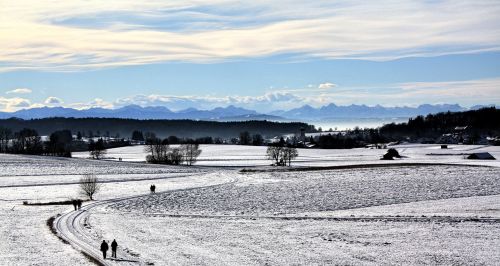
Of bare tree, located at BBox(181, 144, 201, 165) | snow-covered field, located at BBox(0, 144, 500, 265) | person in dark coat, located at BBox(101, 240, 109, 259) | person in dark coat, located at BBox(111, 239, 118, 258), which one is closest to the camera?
person in dark coat, located at BBox(101, 240, 109, 259)

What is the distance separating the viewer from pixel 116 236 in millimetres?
42656

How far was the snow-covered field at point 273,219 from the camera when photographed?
35938 mm

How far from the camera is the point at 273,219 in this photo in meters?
50.6

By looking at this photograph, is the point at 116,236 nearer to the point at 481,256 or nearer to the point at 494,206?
the point at 481,256

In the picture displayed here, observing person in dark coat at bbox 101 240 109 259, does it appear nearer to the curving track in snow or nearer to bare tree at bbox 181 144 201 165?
A: the curving track in snow

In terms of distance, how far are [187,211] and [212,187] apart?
21.1 m

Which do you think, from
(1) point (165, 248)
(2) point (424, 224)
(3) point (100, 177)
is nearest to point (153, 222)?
(1) point (165, 248)

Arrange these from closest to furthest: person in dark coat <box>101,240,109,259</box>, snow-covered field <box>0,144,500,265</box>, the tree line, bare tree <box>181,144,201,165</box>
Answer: person in dark coat <box>101,240,109,259</box>
snow-covered field <box>0,144,500,265</box>
the tree line
bare tree <box>181,144,201,165</box>

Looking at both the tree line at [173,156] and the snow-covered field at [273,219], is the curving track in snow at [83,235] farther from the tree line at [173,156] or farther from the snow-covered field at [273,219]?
the tree line at [173,156]

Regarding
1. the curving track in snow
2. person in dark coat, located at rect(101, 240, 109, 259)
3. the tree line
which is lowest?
the curving track in snow

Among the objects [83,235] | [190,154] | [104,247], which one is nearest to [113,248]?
[104,247]

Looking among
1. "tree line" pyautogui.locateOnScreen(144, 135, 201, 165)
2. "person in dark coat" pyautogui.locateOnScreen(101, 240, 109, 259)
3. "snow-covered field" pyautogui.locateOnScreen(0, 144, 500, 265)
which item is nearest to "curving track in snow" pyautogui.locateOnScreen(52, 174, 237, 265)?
"snow-covered field" pyautogui.locateOnScreen(0, 144, 500, 265)

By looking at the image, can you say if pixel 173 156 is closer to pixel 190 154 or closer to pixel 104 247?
pixel 190 154

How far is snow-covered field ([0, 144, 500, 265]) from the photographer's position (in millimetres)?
35938
